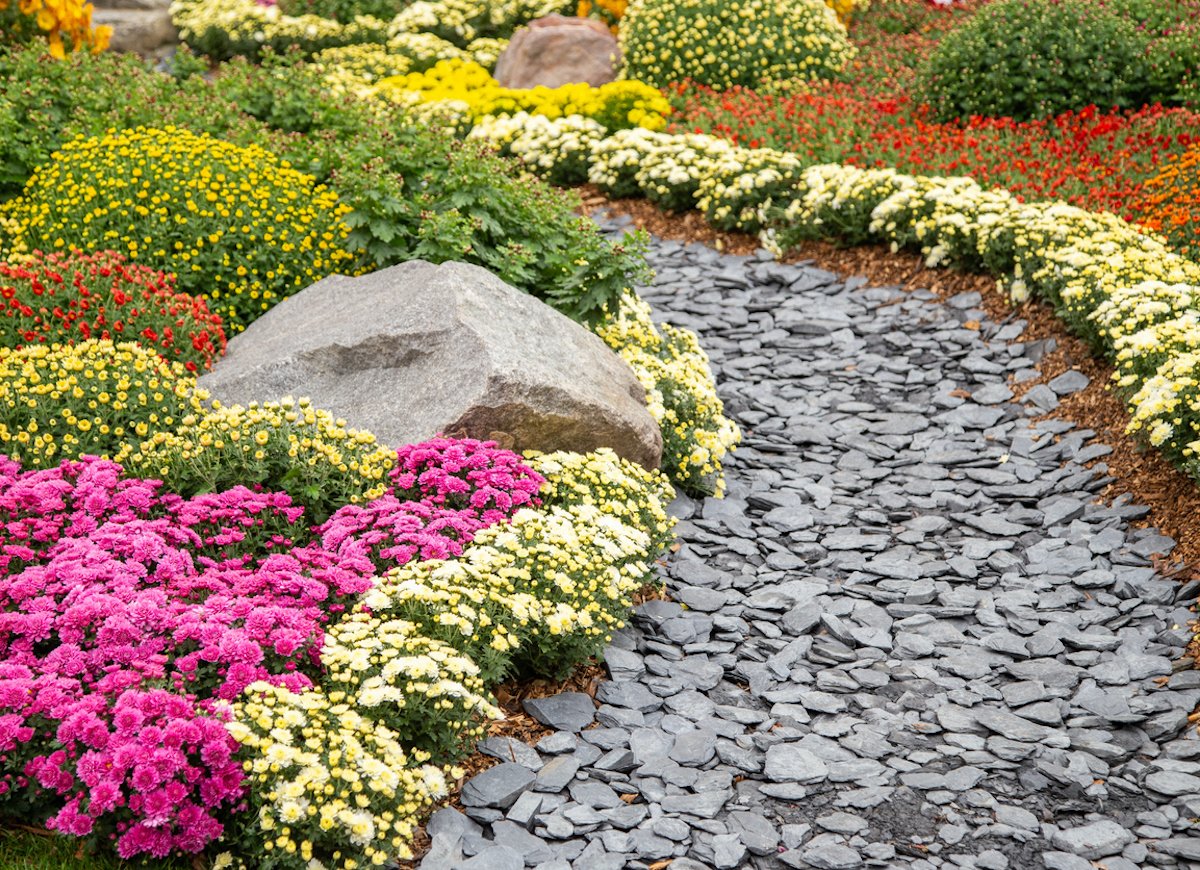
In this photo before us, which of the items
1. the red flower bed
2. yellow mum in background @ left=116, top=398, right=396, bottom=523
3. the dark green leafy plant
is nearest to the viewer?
yellow mum in background @ left=116, top=398, right=396, bottom=523

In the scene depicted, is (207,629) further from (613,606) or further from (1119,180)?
(1119,180)

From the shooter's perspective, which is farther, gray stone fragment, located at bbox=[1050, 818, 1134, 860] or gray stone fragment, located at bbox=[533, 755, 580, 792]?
gray stone fragment, located at bbox=[533, 755, 580, 792]

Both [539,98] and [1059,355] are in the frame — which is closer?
[1059,355]

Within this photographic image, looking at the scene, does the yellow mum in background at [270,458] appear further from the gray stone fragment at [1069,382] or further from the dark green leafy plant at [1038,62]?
the dark green leafy plant at [1038,62]

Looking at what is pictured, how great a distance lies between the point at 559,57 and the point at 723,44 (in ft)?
6.60

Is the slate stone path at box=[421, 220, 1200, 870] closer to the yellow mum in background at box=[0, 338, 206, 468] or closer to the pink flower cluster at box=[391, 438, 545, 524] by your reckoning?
the pink flower cluster at box=[391, 438, 545, 524]

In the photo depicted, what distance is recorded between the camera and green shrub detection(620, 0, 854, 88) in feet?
45.1

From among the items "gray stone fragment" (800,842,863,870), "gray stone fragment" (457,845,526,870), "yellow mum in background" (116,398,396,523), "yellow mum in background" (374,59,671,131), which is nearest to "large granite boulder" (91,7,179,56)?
"yellow mum in background" (374,59,671,131)

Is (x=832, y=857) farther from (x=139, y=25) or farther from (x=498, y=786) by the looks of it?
(x=139, y=25)

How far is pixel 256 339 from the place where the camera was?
21.7 feet

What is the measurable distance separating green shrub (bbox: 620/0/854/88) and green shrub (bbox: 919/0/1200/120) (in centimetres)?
246

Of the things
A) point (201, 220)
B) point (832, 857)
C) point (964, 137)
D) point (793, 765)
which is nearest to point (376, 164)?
point (201, 220)

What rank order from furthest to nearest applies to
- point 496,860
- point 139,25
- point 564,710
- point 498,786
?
point 139,25
point 564,710
point 498,786
point 496,860

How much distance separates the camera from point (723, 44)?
45.2 feet
